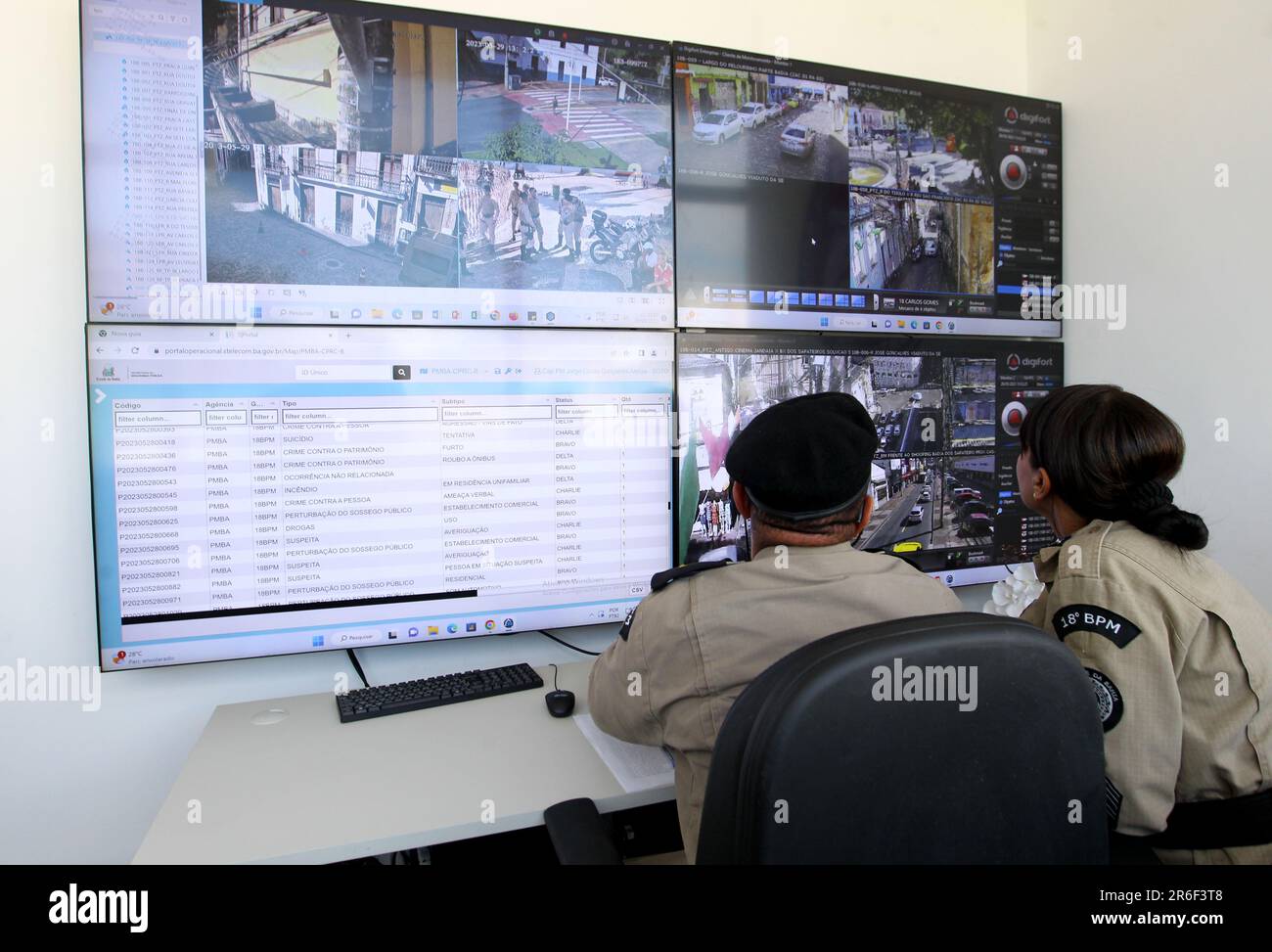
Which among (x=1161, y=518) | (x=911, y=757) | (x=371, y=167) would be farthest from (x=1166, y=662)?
(x=371, y=167)

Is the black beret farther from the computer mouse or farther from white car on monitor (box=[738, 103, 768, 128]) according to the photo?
white car on monitor (box=[738, 103, 768, 128])

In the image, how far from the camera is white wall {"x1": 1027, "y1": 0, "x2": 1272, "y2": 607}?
178 centimetres

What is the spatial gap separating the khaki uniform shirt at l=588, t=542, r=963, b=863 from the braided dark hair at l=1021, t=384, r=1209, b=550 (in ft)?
1.11

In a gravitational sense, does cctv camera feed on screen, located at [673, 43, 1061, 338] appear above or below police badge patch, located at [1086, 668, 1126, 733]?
above

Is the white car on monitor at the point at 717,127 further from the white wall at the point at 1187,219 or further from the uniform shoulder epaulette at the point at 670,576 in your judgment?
the uniform shoulder epaulette at the point at 670,576

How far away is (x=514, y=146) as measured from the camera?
70.9 inches

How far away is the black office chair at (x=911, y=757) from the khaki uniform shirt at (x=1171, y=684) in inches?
12.8

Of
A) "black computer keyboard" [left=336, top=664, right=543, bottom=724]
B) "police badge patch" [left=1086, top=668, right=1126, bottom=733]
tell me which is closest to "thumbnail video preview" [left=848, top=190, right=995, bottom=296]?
"police badge patch" [left=1086, top=668, right=1126, bottom=733]

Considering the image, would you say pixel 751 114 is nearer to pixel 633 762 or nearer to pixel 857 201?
pixel 857 201

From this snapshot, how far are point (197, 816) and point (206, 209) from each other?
122 cm

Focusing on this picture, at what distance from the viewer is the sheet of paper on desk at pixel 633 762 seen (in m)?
1.26
